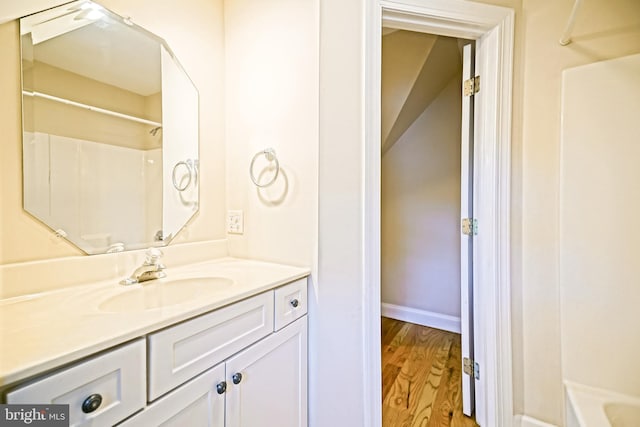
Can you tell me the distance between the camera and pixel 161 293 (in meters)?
1.01

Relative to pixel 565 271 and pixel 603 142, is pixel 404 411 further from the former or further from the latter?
pixel 603 142

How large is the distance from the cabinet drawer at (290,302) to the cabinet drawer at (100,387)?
47 cm

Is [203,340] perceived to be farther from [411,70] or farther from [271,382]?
[411,70]

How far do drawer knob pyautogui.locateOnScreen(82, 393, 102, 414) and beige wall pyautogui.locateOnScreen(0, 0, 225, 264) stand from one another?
61cm

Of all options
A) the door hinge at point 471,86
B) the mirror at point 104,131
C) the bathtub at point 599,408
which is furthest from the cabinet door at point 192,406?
the door hinge at point 471,86

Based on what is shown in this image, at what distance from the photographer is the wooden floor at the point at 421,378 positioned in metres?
1.49

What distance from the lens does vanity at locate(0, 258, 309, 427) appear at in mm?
529

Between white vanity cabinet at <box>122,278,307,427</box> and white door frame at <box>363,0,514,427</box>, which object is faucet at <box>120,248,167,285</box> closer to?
white vanity cabinet at <box>122,278,307,427</box>

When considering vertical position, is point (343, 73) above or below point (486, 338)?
above

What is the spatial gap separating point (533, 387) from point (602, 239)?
81cm

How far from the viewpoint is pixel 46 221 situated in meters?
0.90

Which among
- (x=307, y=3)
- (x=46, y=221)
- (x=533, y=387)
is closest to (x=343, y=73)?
(x=307, y=3)

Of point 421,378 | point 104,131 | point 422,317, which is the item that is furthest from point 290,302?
point 422,317

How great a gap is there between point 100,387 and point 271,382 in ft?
1.87
